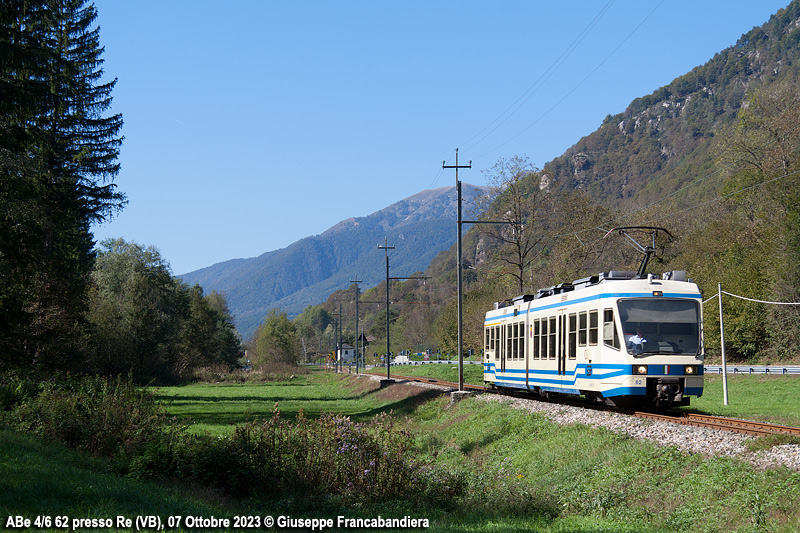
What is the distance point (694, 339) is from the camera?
62.4 feet

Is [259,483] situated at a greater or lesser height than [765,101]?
lesser

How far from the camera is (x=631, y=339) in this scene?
1888cm

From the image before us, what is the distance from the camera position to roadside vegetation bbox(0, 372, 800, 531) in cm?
1057

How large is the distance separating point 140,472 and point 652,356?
1213 centimetres

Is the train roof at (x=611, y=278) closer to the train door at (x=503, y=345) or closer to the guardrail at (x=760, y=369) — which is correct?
the train door at (x=503, y=345)

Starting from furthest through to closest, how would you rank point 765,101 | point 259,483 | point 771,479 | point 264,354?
point 264,354 → point 765,101 → point 259,483 → point 771,479

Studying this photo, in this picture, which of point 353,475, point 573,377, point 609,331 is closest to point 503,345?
point 573,377

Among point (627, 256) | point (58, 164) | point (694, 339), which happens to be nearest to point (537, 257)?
point (627, 256)

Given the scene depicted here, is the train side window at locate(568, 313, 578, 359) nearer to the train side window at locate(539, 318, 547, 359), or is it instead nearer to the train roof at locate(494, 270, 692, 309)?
the train roof at locate(494, 270, 692, 309)

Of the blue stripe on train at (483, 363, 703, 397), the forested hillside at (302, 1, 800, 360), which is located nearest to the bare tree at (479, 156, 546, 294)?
the forested hillside at (302, 1, 800, 360)

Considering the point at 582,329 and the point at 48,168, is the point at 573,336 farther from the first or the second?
the point at 48,168

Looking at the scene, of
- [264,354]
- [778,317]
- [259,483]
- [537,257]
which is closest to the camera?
[259,483]

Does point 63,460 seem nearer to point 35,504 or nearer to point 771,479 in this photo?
point 35,504

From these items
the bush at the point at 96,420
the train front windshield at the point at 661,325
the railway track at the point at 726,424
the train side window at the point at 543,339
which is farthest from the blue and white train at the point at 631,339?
the bush at the point at 96,420
